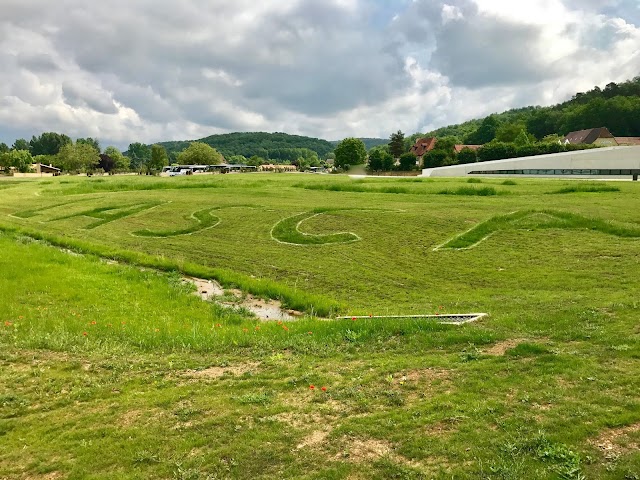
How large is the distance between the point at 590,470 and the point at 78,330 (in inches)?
427

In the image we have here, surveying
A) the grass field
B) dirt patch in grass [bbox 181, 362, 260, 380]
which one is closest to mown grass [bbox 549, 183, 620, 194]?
the grass field

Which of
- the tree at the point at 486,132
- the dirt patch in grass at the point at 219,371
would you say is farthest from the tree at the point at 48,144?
the dirt patch in grass at the point at 219,371

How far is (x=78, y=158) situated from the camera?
115 m

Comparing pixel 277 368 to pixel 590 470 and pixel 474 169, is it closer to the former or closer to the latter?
pixel 590 470

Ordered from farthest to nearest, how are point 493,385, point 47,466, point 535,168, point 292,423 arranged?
point 535,168
point 493,385
point 292,423
point 47,466

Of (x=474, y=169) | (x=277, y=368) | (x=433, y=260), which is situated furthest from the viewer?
(x=474, y=169)

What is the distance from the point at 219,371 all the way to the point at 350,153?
4680 inches

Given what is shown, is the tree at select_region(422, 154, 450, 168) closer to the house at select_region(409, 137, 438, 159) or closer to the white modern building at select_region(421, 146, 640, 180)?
the white modern building at select_region(421, 146, 640, 180)

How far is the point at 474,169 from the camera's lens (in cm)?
7269

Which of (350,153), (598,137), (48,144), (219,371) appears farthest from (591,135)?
(48,144)

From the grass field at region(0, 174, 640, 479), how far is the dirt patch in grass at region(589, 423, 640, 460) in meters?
0.02

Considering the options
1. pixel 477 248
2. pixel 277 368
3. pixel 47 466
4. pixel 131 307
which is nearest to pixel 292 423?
pixel 277 368

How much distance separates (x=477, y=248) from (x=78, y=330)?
15.2 metres

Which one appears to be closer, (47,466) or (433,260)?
(47,466)
